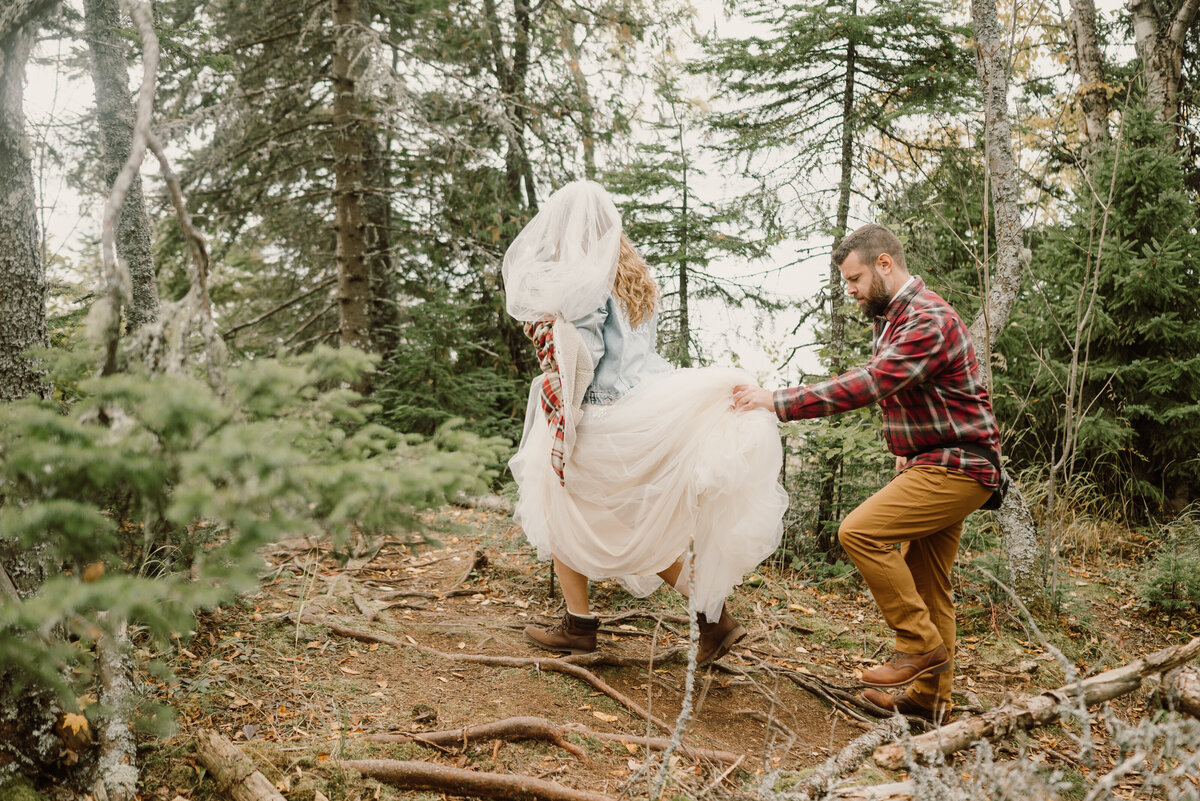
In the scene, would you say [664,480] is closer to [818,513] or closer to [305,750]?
[305,750]

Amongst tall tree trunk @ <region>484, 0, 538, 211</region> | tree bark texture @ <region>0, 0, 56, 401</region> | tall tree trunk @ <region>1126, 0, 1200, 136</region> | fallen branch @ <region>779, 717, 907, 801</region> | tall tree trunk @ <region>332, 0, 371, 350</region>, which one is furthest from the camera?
tall tree trunk @ <region>1126, 0, 1200, 136</region>

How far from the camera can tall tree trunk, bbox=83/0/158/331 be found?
418 centimetres

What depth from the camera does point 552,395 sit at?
12.6 feet

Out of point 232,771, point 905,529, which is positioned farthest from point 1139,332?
point 232,771

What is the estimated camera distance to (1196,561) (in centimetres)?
582

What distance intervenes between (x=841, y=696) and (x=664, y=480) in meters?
1.71

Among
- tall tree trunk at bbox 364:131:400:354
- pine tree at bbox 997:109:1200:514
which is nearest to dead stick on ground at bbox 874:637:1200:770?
pine tree at bbox 997:109:1200:514

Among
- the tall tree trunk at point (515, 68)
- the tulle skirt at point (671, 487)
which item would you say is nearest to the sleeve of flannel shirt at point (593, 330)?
the tulle skirt at point (671, 487)

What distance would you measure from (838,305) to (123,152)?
5.76 m

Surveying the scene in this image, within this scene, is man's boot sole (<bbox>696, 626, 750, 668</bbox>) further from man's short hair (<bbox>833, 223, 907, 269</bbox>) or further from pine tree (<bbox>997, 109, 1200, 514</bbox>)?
pine tree (<bbox>997, 109, 1200, 514</bbox>)

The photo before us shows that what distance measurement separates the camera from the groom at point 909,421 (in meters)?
3.56

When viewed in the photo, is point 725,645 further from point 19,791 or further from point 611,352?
point 19,791

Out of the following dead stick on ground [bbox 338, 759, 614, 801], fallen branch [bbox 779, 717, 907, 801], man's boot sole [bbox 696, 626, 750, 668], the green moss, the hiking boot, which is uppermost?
the green moss

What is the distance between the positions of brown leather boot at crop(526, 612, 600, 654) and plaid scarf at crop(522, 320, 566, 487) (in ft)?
2.82
